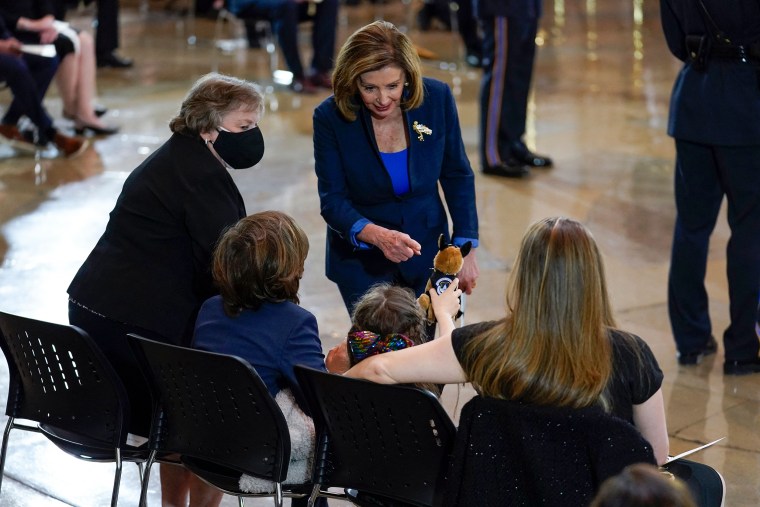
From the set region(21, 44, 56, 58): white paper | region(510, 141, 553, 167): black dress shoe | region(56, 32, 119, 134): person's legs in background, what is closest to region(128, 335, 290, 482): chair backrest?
region(510, 141, 553, 167): black dress shoe

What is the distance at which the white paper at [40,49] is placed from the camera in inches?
280

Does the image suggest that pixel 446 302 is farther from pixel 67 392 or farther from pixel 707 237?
pixel 707 237

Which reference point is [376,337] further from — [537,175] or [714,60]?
[537,175]

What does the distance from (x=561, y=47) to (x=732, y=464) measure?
7816 mm

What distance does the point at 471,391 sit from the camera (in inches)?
163

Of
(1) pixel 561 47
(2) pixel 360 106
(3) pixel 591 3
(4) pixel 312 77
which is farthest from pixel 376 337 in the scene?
(3) pixel 591 3

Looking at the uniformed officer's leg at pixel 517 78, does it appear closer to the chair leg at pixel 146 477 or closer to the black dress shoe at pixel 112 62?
the black dress shoe at pixel 112 62

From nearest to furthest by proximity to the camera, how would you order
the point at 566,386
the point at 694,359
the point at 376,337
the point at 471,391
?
the point at 566,386
the point at 376,337
the point at 471,391
the point at 694,359

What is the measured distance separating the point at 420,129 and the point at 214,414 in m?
1.12

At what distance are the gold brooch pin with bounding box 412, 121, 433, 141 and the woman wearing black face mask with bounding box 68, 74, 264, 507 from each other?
1.66 ft

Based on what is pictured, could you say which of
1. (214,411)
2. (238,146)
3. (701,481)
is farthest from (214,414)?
(701,481)

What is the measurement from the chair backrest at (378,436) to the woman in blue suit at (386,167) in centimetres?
74

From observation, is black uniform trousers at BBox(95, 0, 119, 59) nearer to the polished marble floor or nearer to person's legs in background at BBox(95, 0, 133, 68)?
person's legs in background at BBox(95, 0, 133, 68)

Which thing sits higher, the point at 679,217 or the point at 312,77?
the point at 679,217
